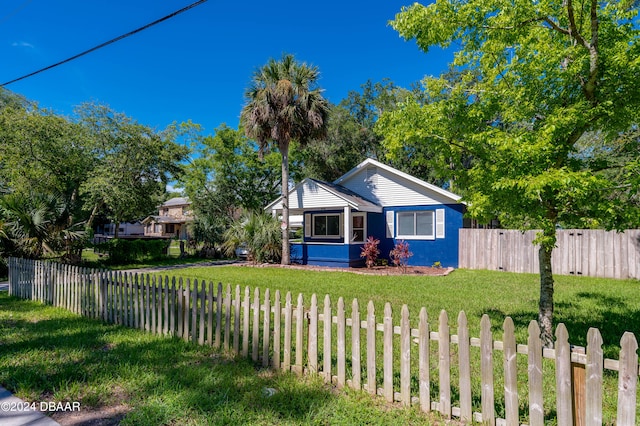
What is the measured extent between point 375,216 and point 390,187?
1.54 meters

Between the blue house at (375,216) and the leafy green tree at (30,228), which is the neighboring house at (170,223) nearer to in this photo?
the blue house at (375,216)

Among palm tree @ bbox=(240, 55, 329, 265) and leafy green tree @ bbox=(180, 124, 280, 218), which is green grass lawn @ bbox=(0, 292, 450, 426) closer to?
palm tree @ bbox=(240, 55, 329, 265)

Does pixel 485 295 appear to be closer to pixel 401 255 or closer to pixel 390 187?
pixel 401 255

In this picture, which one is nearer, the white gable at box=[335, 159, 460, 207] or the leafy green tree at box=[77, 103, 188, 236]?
the white gable at box=[335, 159, 460, 207]

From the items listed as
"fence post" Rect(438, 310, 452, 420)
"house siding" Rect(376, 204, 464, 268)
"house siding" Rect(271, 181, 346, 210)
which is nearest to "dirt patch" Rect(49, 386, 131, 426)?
"fence post" Rect(438, 310, 452, 420)

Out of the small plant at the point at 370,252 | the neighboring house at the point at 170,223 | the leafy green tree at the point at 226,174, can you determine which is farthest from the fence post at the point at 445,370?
the neighboring house at the point at 170,223

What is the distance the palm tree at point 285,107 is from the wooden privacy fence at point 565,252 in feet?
25.3

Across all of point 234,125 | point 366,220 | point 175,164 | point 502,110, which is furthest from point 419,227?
point 234,125

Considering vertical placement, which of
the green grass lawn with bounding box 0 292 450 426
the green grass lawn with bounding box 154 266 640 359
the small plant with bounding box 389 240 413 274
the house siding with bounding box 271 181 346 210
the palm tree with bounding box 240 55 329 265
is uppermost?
the palm tree with bounding box 240 55 329 265

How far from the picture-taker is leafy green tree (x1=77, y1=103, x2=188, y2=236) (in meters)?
16.1

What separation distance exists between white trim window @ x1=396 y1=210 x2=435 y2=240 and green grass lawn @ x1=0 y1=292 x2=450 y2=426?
41.2ft

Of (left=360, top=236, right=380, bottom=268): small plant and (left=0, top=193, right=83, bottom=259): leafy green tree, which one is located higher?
(left=0, top=193, right=83, bottom=259): leafy green tree

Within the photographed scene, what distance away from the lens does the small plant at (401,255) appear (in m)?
14.0

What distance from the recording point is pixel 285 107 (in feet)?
49.2
